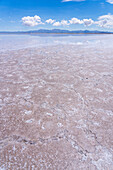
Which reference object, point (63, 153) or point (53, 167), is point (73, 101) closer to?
point (63, 153)

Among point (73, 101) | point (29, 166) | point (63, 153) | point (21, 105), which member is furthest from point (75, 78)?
point (29, 166)

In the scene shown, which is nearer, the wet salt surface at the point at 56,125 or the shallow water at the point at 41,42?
the wet salt surface at the point at 56,125

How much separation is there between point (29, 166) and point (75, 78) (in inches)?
96.3

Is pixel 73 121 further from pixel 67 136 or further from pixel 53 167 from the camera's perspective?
pixel 53 167

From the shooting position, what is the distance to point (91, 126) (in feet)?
5.21

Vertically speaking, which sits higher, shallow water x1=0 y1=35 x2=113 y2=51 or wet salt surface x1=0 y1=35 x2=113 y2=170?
shallow water x1=0 y1=35 x2=113 y2=51

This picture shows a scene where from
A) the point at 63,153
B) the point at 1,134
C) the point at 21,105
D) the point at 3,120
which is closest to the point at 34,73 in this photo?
the point at 21,105

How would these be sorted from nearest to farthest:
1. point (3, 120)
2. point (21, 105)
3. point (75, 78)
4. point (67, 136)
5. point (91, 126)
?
point (67, 136), point (91, 126), point (3, 120), point (21, 105), point (75, 78)

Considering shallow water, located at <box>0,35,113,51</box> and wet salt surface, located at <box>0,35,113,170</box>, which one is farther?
shallow water, located at <box>0,35,113,51</box>

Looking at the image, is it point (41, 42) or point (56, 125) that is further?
→ point (41, 42)

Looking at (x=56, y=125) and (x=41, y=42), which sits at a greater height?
(x=41, y=42)

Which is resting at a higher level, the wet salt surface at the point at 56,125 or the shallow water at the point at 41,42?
the shallow water at the point at 41,42

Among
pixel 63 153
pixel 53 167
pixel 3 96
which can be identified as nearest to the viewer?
pixel 53 167

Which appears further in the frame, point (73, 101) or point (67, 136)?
point (73, 101)
